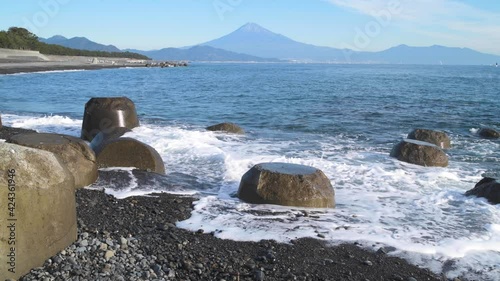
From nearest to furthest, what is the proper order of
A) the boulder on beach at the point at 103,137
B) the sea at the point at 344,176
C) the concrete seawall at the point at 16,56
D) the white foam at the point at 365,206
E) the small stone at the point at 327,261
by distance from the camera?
the small stone at the point at 327,261 < the white foam at the point at 365,206 < the sea at the point at 344,176 < the boulder on beach at the point at 103,137 < the concrete seawall at the point at 16,56

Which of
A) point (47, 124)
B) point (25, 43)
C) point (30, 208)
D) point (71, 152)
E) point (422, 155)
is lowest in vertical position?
point (47, 124)

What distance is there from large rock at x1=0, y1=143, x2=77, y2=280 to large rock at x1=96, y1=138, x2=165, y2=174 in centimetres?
489

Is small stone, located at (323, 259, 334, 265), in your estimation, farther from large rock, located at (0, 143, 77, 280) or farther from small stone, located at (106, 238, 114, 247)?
large rock, located at (0, 143, 77, 280)

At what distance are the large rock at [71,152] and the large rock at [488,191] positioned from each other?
7.59 metres

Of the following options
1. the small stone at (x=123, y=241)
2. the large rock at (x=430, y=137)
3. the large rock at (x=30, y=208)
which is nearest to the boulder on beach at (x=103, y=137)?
the small stone at (x=123, y=241)

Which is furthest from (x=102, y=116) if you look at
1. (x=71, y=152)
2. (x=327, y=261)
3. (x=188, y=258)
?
(x=327, y=261)

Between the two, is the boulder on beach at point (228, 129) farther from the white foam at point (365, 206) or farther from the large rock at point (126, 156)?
the large rock at point (126, 156)

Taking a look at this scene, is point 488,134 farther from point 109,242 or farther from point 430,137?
point 109,242

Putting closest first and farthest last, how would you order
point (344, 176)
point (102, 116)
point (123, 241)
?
point (123, 241), point (344, 176), point (102, 116)

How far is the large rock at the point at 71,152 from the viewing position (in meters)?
8.80

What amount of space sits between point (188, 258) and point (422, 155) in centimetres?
879

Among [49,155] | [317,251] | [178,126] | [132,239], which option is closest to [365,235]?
[317,251]

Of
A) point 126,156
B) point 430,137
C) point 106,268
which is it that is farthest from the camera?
point 430,137

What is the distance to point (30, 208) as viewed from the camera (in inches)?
193
